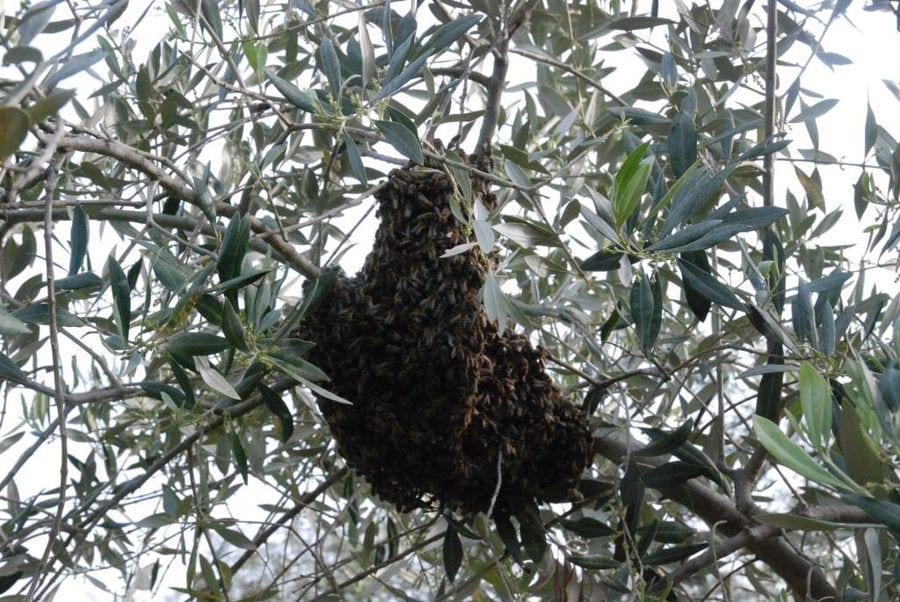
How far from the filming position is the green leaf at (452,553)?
5.23ft

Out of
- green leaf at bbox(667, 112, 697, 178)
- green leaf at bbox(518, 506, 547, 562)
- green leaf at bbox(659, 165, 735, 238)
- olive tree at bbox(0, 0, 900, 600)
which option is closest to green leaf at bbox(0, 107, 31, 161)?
olive tree at bbox(0, 0, 900, 600)

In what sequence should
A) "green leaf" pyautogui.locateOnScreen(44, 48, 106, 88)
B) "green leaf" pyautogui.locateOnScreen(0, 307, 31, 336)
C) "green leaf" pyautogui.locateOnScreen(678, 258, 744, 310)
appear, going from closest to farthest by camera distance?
"green leaf" pyautogui.locateOnScreen(44, 48, 106, 88) < "green leaf" pyautogui.locateOnScreen(0, 307, 31, 336) < "green leaf" pyautogui.locateOnScreen(678, 258, 744, 310)

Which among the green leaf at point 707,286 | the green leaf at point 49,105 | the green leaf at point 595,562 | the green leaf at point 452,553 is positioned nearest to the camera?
the green leaf at point 49,105

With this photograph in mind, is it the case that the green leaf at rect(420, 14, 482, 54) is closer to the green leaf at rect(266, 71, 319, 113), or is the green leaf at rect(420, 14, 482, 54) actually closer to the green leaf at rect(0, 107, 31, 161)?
the green leaf at rect(266, 71, 319, 113)

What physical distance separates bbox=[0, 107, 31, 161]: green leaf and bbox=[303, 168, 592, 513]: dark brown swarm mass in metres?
0.63

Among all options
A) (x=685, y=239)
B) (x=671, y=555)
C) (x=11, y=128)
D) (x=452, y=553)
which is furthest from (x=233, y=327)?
(x=671, y=555)

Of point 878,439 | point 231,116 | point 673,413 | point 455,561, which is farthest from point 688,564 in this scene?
point 231,116

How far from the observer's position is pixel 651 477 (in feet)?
4.74

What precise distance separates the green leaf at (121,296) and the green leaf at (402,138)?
36cm

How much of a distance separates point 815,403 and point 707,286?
12.4 inches

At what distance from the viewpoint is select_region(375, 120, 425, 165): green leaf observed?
48.3 inches

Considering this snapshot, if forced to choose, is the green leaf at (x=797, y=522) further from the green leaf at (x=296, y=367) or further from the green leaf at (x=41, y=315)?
the green leaf at (x=41, y=315)

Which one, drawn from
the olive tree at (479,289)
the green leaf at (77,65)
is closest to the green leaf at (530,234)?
the olive tree at (479,289)

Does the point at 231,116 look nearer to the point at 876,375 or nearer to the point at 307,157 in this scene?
the point at 307,157
